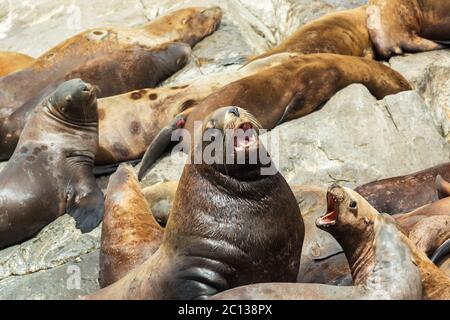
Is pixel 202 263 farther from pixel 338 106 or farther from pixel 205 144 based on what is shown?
pixel 338 106

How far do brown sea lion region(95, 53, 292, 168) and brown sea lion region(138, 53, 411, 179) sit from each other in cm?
41

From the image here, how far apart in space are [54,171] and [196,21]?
4.24 meters

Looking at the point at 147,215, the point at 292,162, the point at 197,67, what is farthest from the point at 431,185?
the point at 197,67

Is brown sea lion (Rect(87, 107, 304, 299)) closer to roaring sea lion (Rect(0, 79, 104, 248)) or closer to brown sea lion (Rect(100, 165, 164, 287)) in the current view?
brown sea lion (Rect(100, 165, 164, 287))

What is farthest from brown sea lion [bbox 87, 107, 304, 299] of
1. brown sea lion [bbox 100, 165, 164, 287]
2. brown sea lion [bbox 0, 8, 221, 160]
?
brown sea lion [bbox 0, 8, 221, 160]

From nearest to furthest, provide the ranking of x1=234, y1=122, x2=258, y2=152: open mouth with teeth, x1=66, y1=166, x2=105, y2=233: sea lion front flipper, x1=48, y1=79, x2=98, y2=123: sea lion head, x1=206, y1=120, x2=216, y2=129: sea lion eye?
x1=234, y1=122, x2=258, y2=152: open mouth with teeth, x1=206, y1=120, x2=216, y2=129: sea lion eye, x1=66, y1=166, x2=105, y2=233: sea lion front flipper, x1=48, y1=79, x2=98, y2=123: sea lion head

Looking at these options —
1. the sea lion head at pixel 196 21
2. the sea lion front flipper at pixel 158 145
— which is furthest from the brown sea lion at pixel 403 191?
the sea lion head at pixel 196 21

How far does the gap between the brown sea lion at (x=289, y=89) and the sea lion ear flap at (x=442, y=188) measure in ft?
6.71

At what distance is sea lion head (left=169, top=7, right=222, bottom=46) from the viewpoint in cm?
1288

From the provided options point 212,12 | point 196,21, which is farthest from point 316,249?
point 212,12

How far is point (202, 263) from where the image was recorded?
6281 mm

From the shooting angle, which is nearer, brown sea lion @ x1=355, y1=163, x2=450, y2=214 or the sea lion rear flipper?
brown sea lion @ x1=355, y1=163, x2=450, y2=214

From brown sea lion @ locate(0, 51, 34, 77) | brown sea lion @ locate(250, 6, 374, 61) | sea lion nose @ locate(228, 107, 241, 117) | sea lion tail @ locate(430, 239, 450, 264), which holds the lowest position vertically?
brown sea lion @ locate(0, 51, 34, 77)

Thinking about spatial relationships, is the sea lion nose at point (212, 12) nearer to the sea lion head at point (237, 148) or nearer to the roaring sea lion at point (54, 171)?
the roaring sea lion at point (54, 171)
